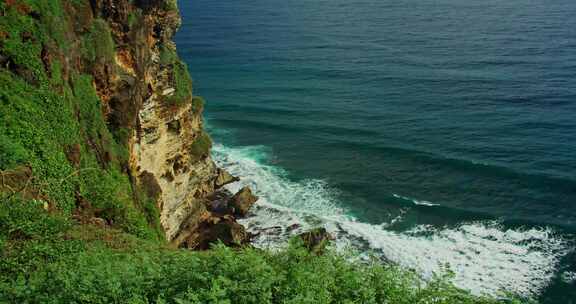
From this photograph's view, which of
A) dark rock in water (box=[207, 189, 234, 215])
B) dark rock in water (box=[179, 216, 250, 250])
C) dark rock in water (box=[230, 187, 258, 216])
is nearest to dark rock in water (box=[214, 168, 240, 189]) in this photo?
dark rock in water (box=[207, 189, 234, 215])

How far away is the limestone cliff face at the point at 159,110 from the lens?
2498cm

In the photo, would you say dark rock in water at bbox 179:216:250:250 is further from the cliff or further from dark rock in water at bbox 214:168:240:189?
dark rock in water at bbox 214:168:240:189

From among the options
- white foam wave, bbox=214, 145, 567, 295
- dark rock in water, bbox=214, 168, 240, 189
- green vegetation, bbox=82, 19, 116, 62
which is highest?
green vegetation, bbox=82, 19, 116, 62

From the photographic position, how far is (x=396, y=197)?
40.7 m

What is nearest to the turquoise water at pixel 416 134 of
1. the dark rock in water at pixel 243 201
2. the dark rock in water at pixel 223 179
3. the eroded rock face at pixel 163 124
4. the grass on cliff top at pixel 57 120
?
the dark rock in water at pixel 243 201

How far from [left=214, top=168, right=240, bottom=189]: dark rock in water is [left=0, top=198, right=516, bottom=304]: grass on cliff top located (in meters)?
29.8

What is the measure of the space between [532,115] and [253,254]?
5005cm

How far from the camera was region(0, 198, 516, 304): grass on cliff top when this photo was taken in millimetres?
9992

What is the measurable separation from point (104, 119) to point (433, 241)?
25074mm

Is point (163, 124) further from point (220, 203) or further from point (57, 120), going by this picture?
point (57, 120)

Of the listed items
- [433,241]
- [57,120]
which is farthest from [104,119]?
[433,241]

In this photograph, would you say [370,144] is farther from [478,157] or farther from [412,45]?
[412,45]

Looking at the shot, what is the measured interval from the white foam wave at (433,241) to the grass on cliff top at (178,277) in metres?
17.0

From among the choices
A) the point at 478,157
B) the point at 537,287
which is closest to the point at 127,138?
the point at 537,287
